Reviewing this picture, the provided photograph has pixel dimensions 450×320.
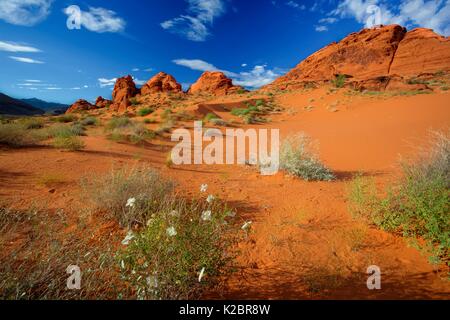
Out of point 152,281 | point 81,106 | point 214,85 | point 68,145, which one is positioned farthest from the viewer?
point 214,85

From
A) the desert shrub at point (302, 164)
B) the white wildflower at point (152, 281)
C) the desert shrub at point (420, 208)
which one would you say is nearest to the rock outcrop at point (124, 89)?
the desert shrub at point (302, 164)

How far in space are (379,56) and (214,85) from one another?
30468 millimetres

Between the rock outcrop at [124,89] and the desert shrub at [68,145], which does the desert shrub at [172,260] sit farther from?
the rock outcrop at [124,89]

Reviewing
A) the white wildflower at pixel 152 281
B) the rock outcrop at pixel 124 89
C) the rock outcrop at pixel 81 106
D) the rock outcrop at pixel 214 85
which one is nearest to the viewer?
the white wildflower at pixel 152 281

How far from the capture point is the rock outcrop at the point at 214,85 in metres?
46.9

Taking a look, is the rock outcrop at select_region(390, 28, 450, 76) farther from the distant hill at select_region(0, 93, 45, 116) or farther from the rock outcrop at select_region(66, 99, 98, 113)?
the distant hill at select_region(0, 93, 45, 116)

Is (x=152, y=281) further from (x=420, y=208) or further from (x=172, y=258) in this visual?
(x=420, y=208)

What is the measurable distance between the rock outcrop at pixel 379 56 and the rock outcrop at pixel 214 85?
9186mm

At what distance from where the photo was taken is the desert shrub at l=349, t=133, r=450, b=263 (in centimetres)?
253

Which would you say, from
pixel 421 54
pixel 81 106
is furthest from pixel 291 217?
pixel 421 54

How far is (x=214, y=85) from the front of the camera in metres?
49.1
